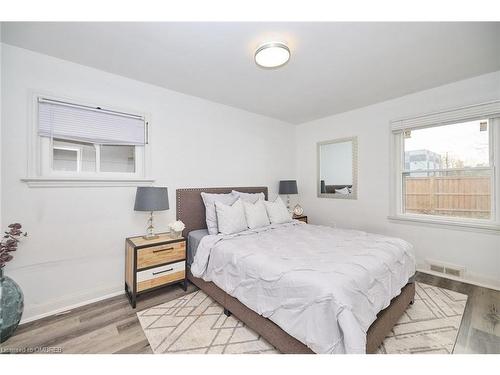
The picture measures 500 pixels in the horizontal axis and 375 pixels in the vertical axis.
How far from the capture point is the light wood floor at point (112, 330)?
162cm

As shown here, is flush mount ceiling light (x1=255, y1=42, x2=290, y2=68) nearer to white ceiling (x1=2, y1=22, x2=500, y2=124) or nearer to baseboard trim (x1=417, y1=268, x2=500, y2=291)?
white ceiling (x1=2, y1=22, x2=500, y2=124)

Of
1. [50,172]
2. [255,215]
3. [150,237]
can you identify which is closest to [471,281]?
[255,215]

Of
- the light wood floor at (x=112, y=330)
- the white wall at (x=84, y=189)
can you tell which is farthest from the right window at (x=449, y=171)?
the white wall at (x=84, y=189)

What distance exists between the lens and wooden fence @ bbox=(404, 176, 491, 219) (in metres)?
2.66

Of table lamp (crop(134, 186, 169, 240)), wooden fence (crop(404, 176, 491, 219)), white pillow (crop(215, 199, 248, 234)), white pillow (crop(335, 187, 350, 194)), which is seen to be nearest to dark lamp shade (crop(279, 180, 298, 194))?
white pillow (crop(335, 187, 350, 194))

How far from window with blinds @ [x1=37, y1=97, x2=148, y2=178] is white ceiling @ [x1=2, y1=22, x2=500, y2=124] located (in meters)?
0.50

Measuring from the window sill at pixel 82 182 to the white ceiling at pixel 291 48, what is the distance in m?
1.19

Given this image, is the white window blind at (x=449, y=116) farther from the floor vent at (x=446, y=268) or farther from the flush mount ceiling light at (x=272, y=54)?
the flush mount ceiling light at (x=272, y=54)

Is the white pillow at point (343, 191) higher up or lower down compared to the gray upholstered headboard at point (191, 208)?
higher up

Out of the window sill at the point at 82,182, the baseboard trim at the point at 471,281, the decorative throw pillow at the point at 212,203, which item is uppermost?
the window sill at the point at 82,182

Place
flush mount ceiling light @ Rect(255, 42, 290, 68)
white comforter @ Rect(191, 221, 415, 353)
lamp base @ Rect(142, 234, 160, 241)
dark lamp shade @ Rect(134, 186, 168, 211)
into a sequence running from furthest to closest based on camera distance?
lamp base @ Rect(142, 234, 160, 241), dark lamp shade @ Rect(134, 186, 168, 211), flush mount ceiling light @ Rect(255, 42, 290, 68), white comforter @ Rect(191, 221, 415, 353)

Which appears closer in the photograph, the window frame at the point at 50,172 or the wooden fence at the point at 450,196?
the window frame at the point at 50,172
